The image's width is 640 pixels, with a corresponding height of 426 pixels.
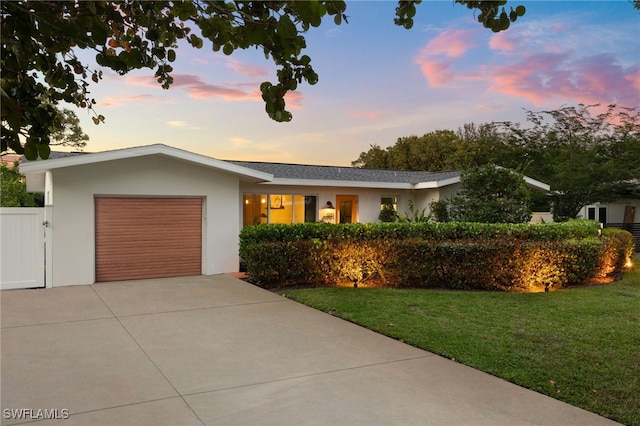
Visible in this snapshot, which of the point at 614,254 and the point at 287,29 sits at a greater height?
the point at 287,29

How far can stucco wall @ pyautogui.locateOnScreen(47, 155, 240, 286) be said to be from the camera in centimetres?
976

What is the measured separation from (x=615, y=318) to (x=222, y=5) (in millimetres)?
7837

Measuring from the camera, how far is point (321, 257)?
10258mm

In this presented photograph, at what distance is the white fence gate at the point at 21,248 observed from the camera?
9.27 metres

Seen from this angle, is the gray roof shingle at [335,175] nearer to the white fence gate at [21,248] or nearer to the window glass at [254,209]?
the window glass at [254,209]

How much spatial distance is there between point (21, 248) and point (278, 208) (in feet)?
23.9

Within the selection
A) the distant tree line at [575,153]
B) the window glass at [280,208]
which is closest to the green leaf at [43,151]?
the window glass at [280,208]

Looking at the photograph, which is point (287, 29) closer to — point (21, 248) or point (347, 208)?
point (21, 248)

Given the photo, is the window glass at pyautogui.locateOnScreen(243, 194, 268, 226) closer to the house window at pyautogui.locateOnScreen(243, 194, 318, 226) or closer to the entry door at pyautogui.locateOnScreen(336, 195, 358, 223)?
the house window at pyautogui.locateOnScreen(243, 194, 318, 226)

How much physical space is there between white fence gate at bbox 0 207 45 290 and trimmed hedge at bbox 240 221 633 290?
419 cm

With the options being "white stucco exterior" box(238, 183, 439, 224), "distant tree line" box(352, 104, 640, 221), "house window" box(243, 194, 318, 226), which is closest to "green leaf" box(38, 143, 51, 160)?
"white stucco exterior" box(238, 183, 439, 224)

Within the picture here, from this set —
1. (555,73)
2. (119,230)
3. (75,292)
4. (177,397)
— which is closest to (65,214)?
(119,230)

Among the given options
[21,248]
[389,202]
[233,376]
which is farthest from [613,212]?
[21,248]

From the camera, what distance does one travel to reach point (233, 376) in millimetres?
4617
